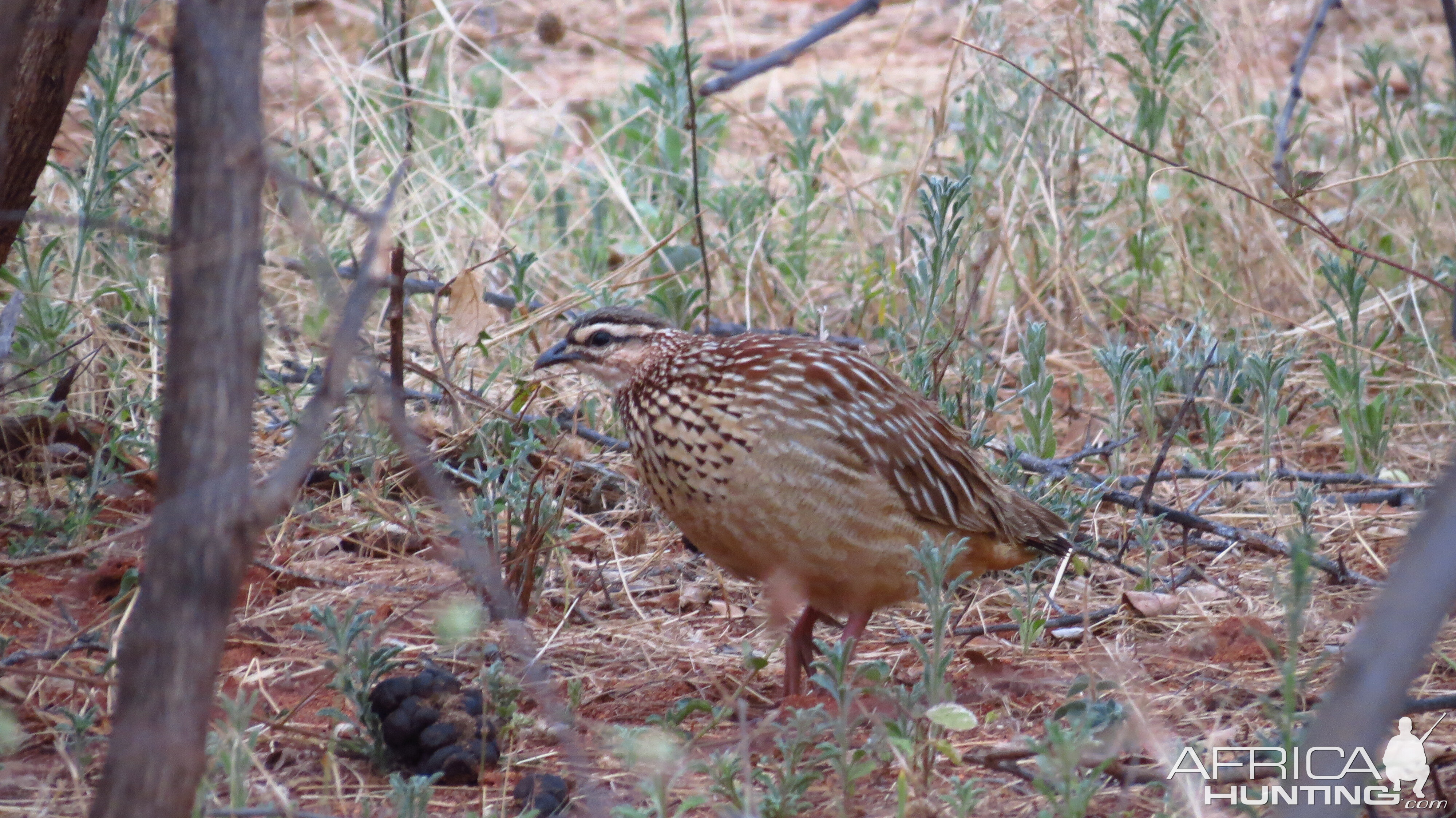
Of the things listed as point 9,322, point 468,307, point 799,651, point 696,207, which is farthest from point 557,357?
point 696,207

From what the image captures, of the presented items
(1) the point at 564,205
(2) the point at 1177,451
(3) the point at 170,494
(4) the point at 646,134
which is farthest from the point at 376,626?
(4) the point at 646,134

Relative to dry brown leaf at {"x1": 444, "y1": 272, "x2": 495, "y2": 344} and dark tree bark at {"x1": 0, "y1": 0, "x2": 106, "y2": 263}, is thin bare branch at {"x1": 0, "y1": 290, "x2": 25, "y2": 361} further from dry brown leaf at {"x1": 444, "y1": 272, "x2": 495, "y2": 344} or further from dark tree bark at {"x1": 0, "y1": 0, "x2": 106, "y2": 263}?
dry brown leaf at {"x1": 444, "y1": 272, "x2": 495, "y2": 344}

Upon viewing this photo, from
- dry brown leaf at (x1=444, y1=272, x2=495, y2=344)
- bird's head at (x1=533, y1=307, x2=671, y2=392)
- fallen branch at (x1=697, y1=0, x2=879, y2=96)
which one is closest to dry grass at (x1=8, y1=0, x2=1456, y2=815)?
dry brown leaf at (x1=444, y1=272, x2=495, y2=344)

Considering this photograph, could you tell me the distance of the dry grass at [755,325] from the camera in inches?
141

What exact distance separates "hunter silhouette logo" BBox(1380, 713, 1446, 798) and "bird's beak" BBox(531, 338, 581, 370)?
2.63m

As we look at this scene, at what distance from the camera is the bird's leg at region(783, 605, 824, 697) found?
13.1ft

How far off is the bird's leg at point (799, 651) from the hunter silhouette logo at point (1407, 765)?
1.51 m

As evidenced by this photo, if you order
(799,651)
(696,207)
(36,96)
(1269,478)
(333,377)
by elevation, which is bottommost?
(799,651)

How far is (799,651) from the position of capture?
4.04 metres

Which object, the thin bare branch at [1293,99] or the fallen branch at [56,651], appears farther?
the thin bare branch at [1293,99]

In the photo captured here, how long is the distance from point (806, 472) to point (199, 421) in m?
2.11

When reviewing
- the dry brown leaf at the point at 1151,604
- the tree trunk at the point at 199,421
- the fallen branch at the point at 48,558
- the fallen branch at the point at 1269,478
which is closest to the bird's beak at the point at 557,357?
the fallen branch at the point at 48,558

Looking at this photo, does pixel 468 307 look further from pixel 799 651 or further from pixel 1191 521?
pixel 1191 521

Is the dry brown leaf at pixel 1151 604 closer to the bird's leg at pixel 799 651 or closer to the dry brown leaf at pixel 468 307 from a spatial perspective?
the bird's leg at pixel 799 651
